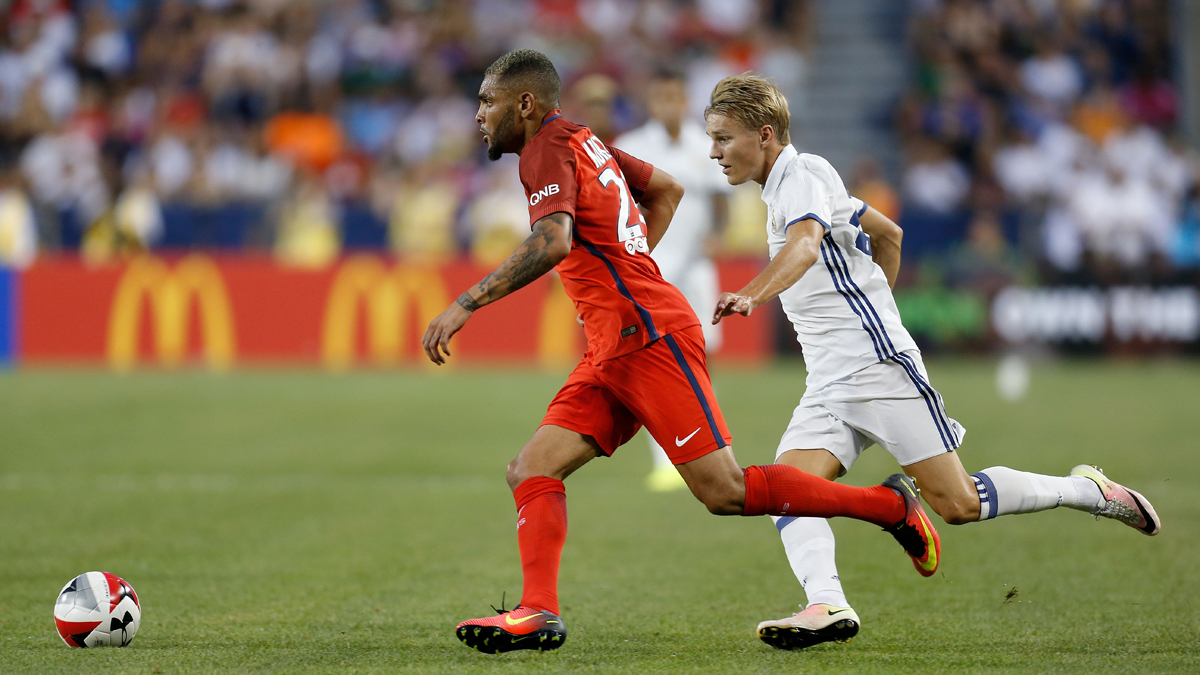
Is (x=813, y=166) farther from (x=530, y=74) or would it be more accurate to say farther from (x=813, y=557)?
(x=813, y=557)

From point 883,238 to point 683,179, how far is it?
12.5 feet

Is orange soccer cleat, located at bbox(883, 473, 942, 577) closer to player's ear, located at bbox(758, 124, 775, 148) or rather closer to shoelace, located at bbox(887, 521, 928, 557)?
shoelace, located at bbox(887, 521, 928, 557)

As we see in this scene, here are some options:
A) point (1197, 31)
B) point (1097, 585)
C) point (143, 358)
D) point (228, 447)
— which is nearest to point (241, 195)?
point (143, 358)

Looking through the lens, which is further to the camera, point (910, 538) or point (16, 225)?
point (16, 225)

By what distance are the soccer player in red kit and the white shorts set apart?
197 millimetres

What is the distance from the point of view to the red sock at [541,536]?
14.7 feet

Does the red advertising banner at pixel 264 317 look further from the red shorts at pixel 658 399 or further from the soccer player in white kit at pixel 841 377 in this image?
the red shorts at pixel 658 399

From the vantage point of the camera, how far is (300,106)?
71.5 feet

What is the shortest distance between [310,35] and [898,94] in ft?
33.8

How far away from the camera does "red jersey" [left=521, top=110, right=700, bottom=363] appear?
444 cm

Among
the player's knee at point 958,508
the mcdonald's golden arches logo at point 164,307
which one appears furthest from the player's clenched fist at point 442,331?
the mcdonald's golden arches logo at point 164,307

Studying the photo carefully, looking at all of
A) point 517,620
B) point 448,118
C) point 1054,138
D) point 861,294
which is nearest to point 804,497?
point 861,294

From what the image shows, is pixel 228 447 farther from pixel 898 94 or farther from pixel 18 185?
pixel 898 94

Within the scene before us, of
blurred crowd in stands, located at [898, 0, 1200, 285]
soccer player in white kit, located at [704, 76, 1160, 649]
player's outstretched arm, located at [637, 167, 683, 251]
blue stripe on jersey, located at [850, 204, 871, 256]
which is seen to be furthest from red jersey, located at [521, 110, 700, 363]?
blurred crowd in stands, located at [898, 0, 1200, 285]
